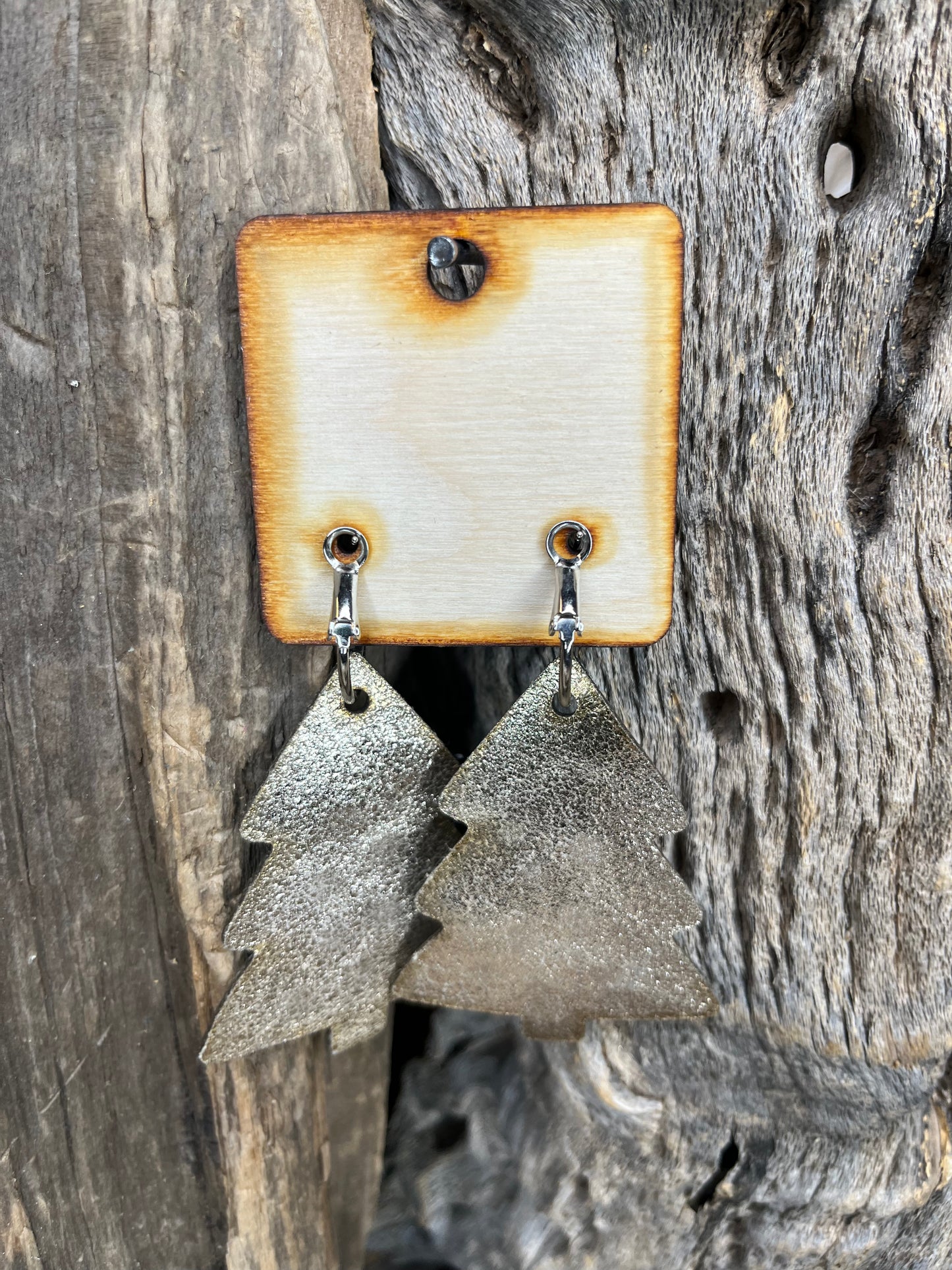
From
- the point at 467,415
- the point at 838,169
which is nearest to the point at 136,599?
the point at 467,415

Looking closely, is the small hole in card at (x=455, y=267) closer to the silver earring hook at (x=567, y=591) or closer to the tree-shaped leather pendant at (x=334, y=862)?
the silver earring hook at (x=567, y=591)

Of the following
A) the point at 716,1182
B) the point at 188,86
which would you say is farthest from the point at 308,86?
the point at 716,1182

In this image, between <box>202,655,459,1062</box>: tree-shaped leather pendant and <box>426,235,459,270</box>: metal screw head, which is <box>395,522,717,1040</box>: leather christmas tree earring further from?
<box>426,235,459,270</box>: metal screw head

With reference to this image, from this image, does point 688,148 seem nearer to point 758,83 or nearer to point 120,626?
point 758,83

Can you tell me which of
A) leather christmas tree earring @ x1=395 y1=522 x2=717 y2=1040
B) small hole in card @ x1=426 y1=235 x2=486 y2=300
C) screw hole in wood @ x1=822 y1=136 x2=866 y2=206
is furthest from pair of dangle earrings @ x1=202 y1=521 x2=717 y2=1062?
screw hole in wood @ x1=822 y1=136 x2=866 y2=206

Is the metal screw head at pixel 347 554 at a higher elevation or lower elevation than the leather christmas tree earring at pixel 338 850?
Result: higher

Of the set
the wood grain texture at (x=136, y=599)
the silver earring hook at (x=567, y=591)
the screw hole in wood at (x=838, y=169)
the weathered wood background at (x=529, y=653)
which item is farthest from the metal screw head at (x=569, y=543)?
the screw hole in wood at (x=838, y=169)
